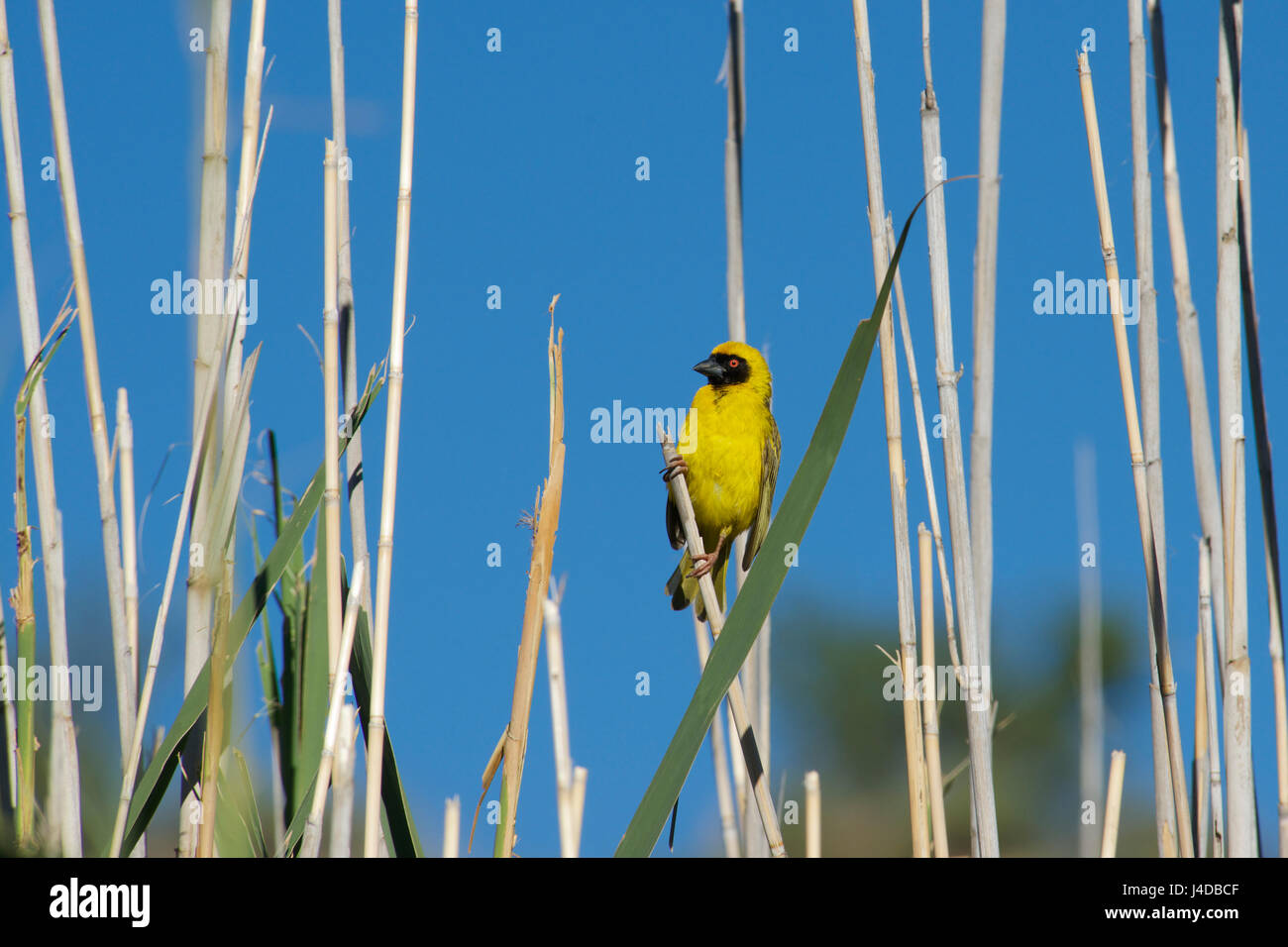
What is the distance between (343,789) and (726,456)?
296 centimetres

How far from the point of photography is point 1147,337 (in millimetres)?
2623

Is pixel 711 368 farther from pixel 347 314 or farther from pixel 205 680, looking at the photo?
pixel 205 680

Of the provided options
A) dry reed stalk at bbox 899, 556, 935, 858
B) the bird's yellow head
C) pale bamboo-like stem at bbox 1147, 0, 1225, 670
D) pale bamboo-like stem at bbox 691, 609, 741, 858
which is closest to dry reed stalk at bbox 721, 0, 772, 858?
pale bamboo-like stem at bbox 691, 609, 741, 858

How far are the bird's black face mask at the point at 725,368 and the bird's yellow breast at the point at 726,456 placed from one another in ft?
0.15

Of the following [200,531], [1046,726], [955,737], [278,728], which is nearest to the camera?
[200,531]

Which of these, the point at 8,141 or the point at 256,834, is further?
the point at 8,141

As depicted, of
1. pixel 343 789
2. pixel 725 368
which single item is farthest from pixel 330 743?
pixel 725 368

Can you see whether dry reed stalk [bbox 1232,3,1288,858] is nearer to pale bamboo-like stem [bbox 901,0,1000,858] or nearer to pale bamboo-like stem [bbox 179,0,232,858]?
pale bamboo-like stem [bbox 901,0,1000,858]

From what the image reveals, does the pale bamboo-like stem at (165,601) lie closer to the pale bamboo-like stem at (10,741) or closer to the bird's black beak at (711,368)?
the pale bamboo-like stem at (10,741)
